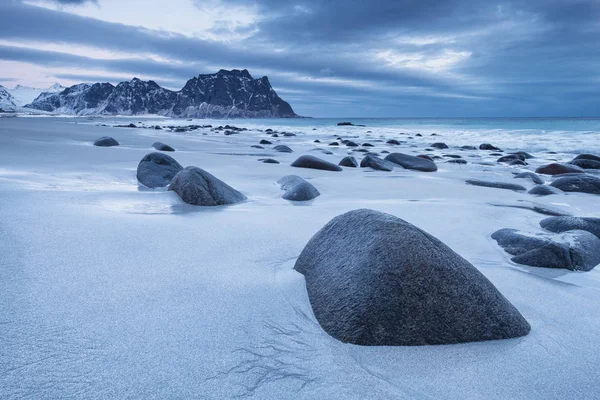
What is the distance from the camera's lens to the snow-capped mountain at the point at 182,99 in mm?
134375

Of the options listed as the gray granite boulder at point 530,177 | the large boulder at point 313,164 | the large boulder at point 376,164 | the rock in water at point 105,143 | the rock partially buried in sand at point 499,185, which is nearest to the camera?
the rock partially buried in sand at point 499,185

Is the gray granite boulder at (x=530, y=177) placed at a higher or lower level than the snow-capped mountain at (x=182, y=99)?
lower

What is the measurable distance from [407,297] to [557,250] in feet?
5.18

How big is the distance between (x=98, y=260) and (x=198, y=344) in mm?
1048

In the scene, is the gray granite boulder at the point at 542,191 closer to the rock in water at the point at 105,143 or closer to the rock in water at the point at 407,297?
the rock in water at the point at 407,297

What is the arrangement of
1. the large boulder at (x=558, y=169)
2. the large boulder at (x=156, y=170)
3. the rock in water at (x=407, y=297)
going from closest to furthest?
the rock in water at (x=407, y=297) → the large boulder at (x=156, y=170) → the large boulder at (x=558, y=169)

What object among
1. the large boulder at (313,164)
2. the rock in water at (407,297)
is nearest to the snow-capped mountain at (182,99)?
the large boulder at (313,164)

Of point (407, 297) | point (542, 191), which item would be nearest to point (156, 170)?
point (407, 297)

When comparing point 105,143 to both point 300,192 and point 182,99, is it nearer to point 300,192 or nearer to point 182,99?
point 300,192

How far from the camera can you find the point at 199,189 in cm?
398

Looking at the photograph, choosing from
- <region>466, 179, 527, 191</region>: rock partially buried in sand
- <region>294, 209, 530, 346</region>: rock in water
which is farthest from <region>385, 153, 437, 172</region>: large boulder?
<region>294, 209, 530, 346</region>: rock in water

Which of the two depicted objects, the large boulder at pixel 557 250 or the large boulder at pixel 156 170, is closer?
→ the large boulder at pixel 557 250

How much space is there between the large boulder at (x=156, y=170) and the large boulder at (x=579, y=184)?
5.88 metres

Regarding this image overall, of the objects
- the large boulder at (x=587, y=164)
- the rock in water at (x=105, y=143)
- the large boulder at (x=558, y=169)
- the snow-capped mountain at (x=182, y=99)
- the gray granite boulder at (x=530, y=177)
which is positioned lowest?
the rock in water at (x=105, y=143)
